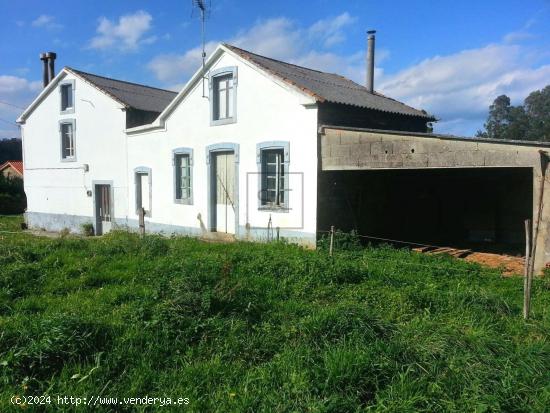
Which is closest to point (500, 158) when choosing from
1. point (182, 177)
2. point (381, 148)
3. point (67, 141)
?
point (381, 148)

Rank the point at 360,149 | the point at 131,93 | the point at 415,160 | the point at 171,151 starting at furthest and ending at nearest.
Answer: the point at 131,93 → the point at 171,151 → the point at 360,149 → the point at 415,160

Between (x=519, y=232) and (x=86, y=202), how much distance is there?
16.3 meters

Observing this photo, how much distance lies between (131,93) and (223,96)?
7429 millimetres

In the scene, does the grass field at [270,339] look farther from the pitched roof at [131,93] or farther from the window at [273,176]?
the pitched roof at [131,93]

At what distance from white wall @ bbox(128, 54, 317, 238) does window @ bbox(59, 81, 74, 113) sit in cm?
505

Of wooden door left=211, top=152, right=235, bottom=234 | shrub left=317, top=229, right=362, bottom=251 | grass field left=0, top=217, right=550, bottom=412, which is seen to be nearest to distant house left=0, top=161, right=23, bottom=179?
wooden door left=211, top=152, right=235, bottom=234

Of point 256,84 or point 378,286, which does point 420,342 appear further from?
point 256,84

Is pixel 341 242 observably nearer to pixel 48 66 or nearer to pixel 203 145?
pixel 203 145

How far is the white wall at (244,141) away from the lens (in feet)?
34.9

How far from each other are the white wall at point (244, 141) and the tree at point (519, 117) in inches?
1861

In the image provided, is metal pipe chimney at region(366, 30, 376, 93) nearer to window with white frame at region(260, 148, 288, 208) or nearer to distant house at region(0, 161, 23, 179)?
window with white frame at region(260, 148, 288, 208)

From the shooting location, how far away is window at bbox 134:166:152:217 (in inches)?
597

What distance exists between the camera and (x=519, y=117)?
54281mm

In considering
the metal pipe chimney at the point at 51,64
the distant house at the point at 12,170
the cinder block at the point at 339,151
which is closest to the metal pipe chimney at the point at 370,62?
the cinder block at the point at 339,151
